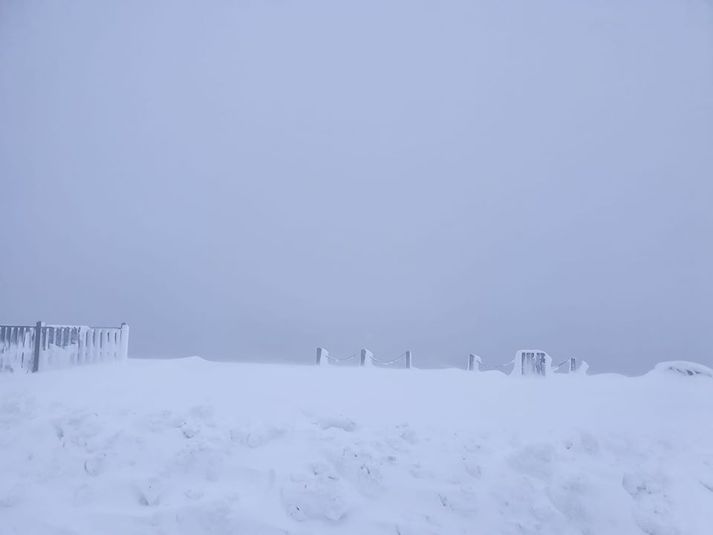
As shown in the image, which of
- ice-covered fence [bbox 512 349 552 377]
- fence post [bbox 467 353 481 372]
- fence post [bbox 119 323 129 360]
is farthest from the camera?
fence post [bbox 467 353 481 372]

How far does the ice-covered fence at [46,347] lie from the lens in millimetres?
13625

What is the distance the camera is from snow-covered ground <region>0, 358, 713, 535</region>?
8.16 m

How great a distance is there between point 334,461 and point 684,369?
38.0 feet

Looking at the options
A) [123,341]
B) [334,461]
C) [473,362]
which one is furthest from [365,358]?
[334,461]

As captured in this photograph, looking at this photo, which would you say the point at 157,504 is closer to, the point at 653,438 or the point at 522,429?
the point at 522,429

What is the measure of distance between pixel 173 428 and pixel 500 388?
6885mm

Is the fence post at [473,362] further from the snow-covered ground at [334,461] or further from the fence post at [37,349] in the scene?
the fence post at [37,349]

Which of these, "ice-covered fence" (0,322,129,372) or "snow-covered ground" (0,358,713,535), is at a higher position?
"ice-covered fence" (0,322,129,372)

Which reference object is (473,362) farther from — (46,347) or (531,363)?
(46,347)

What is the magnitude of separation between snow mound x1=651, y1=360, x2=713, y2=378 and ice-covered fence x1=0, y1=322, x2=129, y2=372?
15019 millimetres

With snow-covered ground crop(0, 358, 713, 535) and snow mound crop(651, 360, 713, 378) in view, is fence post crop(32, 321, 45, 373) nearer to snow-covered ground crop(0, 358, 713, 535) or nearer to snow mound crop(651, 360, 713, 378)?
snow-covered ground crop(0, 358, 713, 535)

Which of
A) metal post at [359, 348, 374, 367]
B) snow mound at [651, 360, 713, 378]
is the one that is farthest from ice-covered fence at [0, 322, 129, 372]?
snow mound at [651, 360, 713, 378]

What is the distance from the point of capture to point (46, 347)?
14039mm

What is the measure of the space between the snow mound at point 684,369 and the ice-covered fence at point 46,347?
15019mm
